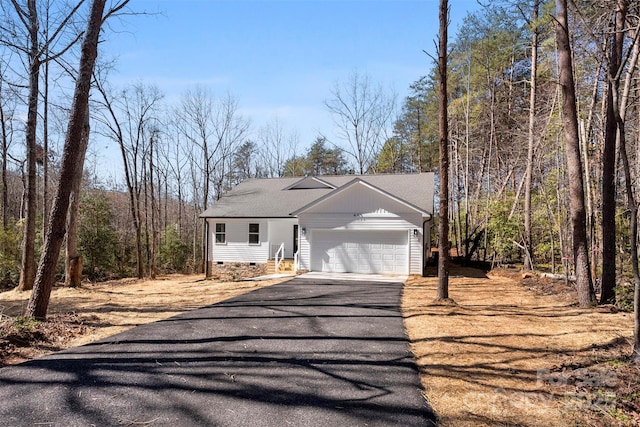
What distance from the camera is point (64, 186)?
630cm

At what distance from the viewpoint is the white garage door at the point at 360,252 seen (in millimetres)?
14008

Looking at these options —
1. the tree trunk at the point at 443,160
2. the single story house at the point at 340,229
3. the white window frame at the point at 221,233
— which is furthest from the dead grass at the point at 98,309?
the white window frame at the point at 221,233

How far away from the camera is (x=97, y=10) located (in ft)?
22.1

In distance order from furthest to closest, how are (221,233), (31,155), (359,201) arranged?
(221,233) → (359,201) → (31,155)

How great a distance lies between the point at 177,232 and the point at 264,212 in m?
9.96

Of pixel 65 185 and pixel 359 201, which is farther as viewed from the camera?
pixel 359 201

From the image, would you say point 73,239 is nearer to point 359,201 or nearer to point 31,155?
point 31,155

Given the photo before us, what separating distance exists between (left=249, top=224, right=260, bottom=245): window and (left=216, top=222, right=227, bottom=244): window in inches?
56.5

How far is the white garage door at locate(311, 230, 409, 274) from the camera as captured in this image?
46.0 feet

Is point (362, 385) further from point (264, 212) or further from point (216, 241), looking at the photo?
point (216, 241)

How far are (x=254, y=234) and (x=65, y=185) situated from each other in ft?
39.1

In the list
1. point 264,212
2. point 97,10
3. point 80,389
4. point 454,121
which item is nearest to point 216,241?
point 264,212

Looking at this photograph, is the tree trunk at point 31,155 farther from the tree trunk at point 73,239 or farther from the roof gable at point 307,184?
the roof gable at point 307,184

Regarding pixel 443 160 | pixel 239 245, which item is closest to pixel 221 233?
pixel 239 245
